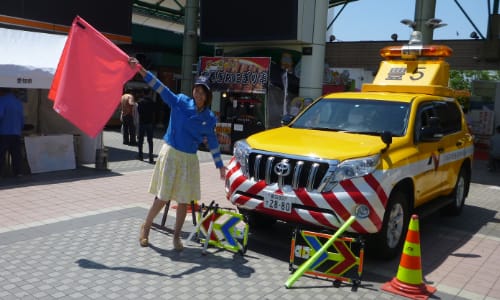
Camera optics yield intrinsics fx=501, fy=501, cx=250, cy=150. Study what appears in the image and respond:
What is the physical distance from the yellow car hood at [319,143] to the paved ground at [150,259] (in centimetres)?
126

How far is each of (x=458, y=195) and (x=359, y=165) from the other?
3822mm

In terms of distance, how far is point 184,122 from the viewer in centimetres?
543

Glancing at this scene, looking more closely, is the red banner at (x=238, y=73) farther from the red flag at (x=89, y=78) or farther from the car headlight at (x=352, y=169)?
the car headlight at (x=352, y=169)

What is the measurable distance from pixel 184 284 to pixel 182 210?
42.5 inches

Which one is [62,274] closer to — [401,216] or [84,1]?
[401,216]

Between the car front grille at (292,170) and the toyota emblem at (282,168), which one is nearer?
the car front grille at (292,170)

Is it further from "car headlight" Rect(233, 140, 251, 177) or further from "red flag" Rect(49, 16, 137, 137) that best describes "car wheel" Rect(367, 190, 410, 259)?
"red flag" Rect(49, 16, 137, 137)

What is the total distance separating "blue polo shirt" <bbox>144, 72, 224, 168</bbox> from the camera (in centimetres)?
541

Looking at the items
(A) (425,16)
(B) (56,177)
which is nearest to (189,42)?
(A) (425,16)

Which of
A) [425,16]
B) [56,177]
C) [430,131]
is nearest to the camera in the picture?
[430,131]

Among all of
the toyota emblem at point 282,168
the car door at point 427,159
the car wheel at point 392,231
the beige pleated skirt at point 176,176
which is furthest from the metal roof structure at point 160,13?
the car wheel at point 392,231

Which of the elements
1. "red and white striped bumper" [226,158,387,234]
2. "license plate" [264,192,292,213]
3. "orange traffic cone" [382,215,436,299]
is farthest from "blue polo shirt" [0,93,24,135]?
"orange traffic cone" [382,215,436,299]

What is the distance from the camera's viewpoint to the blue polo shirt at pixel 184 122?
5406 mm

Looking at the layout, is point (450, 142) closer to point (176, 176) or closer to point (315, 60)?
point (176, 176)
